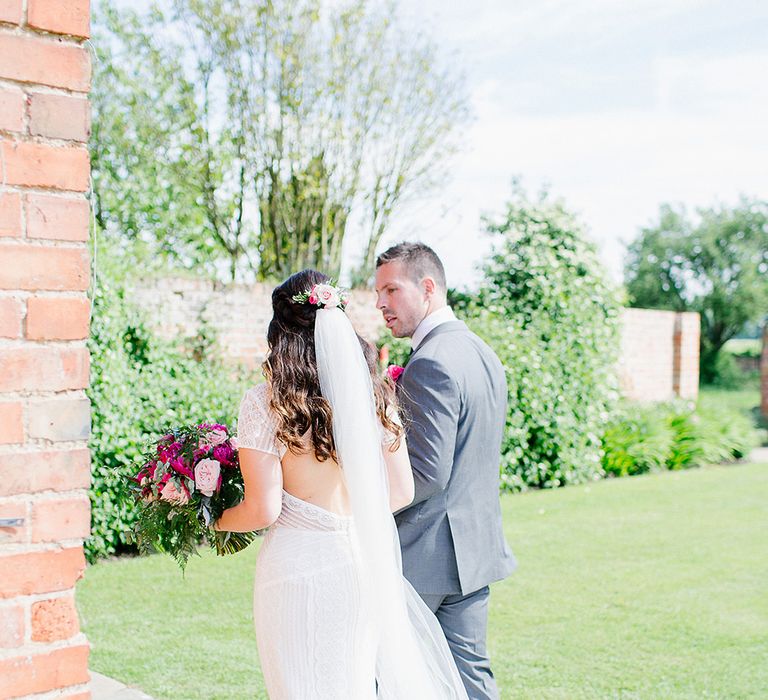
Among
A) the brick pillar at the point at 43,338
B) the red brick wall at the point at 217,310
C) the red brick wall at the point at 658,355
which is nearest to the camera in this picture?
the brick pillar at the point at 43,338

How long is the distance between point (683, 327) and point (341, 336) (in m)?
14.8

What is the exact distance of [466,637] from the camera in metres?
3.67

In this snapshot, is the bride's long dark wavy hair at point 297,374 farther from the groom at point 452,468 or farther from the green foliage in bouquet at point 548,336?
the green foliage in bouquet at point 548,336

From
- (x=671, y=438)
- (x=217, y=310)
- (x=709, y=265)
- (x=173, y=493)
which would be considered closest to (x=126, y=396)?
(x=217, y=310)

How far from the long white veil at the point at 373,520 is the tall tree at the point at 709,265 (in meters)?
36.8

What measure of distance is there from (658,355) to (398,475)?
13966mm

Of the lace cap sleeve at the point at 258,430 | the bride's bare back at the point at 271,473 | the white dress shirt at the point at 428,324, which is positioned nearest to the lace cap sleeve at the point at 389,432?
the bride's bare back at the point at 271,473

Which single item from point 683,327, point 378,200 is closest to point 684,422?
point 683,327

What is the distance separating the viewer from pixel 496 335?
11.0 m

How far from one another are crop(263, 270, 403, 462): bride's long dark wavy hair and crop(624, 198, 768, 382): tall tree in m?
37.0

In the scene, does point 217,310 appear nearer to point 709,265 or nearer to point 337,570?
point 337,570

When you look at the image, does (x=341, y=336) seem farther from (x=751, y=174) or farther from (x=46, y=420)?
(x=751, y=174)

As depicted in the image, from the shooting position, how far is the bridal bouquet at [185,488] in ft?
10.1

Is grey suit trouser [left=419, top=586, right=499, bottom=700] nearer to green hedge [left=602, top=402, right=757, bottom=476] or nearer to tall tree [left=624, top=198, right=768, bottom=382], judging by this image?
green hedge [left=602, top=402, right=757, bottom=476]
